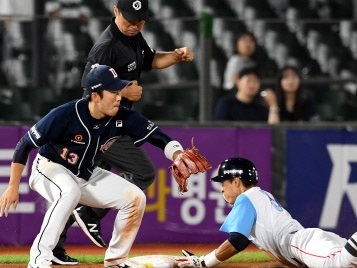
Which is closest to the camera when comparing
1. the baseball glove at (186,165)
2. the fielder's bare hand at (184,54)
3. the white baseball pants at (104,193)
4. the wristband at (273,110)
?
the white baseball pants at (104,193)

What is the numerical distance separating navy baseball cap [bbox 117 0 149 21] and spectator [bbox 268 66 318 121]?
135 inches

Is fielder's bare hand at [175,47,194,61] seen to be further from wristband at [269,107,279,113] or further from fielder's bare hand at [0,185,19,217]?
wristband at [269,107,279,113]

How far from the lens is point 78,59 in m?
11.2

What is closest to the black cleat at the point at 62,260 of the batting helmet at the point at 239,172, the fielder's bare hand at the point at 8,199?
the fielder's bare hand at the point at 8,199

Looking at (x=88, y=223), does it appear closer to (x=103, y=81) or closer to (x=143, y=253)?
(x=103, y=81)

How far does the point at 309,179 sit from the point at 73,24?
2.79m

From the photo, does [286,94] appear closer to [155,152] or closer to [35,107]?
[155,152]

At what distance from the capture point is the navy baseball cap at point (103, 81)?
7.48 metres

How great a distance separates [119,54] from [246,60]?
350 cm

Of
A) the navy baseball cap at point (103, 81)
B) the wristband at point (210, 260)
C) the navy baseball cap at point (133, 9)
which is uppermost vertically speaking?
the navy baseball cap at point (133, 9)

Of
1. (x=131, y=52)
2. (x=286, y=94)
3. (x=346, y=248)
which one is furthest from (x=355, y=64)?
(x=346, y=248)

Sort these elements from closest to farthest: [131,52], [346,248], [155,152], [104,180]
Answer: [346,248]
[104,180]
[131,52]
[155,152]

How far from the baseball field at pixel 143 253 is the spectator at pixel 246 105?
1.34m

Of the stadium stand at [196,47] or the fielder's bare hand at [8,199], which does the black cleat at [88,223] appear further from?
the stadium stand at [196,47]
